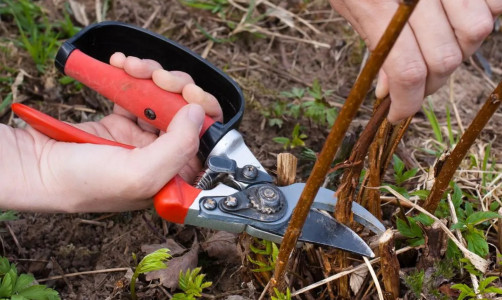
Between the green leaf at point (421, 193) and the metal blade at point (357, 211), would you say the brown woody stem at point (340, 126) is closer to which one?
the metal blade at point (357, 211)

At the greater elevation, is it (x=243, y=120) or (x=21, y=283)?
(x=243, y=120)

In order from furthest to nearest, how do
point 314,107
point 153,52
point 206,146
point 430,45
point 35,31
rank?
point 35,31 < point 314,107 < point 153,52 < point 206,146 < point 430,45

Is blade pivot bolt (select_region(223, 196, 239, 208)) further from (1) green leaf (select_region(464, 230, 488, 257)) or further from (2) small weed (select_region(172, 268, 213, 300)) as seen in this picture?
(1) green leaf (select_region(464, 230, 488, 257))

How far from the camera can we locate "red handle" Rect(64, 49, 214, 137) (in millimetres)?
2373

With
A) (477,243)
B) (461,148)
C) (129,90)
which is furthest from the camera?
(129,90)

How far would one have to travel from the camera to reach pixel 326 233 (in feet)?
6.51

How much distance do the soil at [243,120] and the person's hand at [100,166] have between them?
0.26 metres

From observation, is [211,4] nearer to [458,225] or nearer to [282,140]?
[282,140]

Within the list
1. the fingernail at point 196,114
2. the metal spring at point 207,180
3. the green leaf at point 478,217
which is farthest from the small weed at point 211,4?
the green leaf at point 478,217

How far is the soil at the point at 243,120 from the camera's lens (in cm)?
234

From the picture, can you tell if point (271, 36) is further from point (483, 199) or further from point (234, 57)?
point (483, 199)

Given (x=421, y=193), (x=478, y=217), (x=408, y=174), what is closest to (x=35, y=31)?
(x=408, y=174)

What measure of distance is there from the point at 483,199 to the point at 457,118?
804 mm

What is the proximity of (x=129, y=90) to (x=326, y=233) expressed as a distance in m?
0.92
